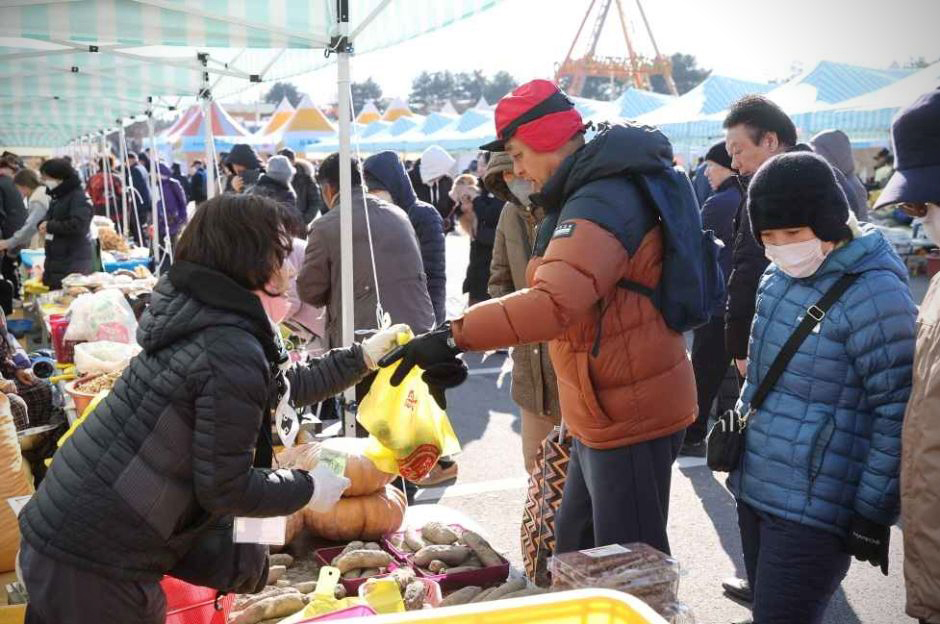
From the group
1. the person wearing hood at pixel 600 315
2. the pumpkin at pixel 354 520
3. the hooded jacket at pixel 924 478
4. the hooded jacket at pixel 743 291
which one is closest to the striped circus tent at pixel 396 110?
the hooded jacket at pixel 743 291

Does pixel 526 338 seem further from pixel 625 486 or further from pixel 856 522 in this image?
pixel 856 522

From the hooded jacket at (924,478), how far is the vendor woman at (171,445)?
60.2 inches

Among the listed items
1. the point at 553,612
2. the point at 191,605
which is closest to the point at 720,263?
the point at 191,605

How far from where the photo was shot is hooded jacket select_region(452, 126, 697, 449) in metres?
2.14

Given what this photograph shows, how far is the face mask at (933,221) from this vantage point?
1939 mm

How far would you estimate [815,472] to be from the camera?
2338 mm

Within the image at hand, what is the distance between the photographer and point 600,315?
237 cm

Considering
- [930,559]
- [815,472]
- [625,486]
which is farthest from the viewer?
[625,486]

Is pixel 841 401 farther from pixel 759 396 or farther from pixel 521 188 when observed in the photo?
pixel 521 188

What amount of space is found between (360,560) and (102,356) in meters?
2.47

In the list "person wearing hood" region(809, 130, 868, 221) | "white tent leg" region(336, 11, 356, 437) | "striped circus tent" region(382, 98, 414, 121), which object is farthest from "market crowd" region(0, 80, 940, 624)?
"striped circus tent" region(382, 98, 414, 121)

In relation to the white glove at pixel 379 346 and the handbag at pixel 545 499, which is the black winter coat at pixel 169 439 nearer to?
the white glove at pixel 379 346

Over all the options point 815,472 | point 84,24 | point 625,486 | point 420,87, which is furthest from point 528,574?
point 420,87

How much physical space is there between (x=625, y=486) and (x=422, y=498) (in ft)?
8.81
